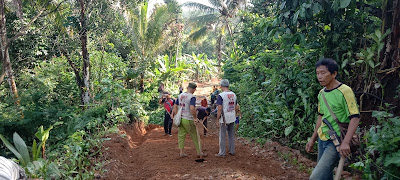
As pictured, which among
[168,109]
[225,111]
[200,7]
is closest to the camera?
[225,111]

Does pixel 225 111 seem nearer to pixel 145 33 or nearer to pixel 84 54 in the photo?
pixel 84 54

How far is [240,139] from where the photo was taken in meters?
8.30

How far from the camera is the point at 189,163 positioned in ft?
18.3

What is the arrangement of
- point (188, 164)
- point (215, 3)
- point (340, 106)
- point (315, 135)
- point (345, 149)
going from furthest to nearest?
point (215, 3) < point (188, 164) < point (315, 135) < point (340, 106) < point (345, 149)

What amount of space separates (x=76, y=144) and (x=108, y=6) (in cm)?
544

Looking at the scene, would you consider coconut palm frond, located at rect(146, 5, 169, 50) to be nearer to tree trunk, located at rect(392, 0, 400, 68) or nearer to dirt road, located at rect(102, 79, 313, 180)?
dirt road, located at rect(102, 79, 313, 180)

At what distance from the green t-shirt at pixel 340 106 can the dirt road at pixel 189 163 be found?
1.97 metres

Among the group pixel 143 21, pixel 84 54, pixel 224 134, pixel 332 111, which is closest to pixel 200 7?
pixel 143 21

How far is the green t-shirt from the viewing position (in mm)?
2702

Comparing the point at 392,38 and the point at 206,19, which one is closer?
the point at 392,38

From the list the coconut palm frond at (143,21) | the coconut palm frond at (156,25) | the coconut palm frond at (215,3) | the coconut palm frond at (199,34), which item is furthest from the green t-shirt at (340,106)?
the coconut palm frond at (199,34)

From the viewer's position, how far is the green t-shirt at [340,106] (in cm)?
270

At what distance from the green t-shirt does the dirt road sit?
6.46 ft

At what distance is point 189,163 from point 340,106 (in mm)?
3448
